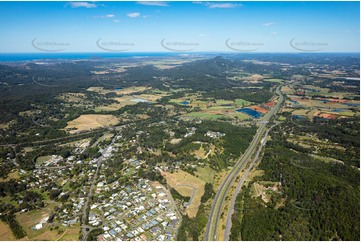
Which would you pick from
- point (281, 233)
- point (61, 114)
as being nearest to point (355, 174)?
point (281, 233)

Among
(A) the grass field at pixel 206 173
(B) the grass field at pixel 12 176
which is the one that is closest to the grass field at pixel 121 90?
(B) the grass field at pixel 12 176

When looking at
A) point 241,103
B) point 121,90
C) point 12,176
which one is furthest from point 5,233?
point 121,90

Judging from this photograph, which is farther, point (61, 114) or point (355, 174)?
point (61, 114)

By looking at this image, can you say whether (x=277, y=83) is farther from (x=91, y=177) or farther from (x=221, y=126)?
(x=91, y=177)

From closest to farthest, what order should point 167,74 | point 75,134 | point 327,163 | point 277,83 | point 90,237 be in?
point 90,237, point 327,163, point 75,134, point 277,83, point 167,74

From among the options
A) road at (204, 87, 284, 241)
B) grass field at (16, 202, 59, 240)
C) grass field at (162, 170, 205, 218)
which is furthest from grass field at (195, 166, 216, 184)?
grass field at (16, 202, 59, 240)

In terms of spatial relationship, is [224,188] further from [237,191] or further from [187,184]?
[187,184]

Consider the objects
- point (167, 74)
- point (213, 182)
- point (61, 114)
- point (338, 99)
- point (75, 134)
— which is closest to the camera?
point (213, 182)
